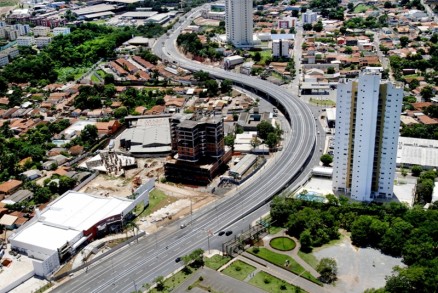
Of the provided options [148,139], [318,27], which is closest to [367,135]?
[148,139]

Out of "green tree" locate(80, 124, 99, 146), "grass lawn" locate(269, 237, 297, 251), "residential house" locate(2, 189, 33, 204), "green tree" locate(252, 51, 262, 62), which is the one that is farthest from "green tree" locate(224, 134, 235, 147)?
"green tree" locate(252, 51, 262, 62)

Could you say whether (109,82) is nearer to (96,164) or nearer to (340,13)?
(96,164)

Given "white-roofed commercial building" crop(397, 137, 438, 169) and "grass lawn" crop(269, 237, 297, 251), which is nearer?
"grass lawn" crop(269, 237, 297, 251)

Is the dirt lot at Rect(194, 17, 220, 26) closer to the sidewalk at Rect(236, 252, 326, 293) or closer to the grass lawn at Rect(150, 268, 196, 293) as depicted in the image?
the sidewalk at Rect(236, 252, 326, 293)

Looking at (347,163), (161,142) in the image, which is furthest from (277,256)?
(161,142)

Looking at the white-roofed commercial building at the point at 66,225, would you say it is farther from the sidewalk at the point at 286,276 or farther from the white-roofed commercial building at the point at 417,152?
the white-roofed commercial building at the point at 417,152
